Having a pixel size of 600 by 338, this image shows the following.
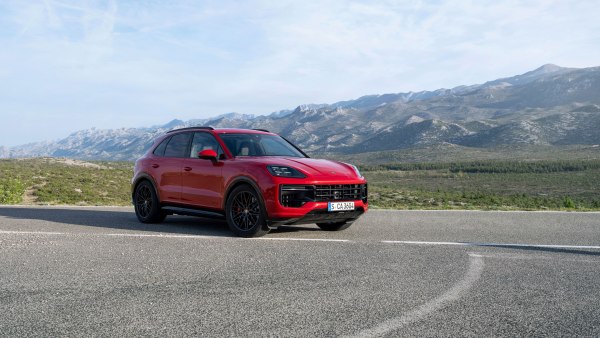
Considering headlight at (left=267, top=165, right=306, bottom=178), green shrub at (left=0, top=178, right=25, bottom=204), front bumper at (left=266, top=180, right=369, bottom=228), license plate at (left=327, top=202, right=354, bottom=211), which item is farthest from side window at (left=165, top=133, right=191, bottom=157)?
green shrub at (left=0, top=178, right=25, bottom=204)

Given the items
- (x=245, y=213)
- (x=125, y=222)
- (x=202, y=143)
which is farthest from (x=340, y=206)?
(x=125, y=222)

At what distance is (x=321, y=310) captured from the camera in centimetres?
461

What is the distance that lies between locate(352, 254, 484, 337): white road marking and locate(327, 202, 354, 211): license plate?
2.68 metres

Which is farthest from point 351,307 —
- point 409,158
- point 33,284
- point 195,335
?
point 409,158

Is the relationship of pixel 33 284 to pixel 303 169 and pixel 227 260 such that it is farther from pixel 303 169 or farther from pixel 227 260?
pixel 303 169

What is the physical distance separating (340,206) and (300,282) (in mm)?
3197

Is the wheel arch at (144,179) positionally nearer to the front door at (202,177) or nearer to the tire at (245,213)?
the front door at (202,177)

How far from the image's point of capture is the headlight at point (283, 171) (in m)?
8.48

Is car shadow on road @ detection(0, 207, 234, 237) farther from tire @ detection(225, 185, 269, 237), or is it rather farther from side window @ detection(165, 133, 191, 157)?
side window @ detection(165, 133, 191, 157)

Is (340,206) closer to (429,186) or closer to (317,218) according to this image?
(317,218)

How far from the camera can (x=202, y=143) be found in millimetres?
9953

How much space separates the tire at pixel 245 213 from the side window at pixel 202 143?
3.46 ft

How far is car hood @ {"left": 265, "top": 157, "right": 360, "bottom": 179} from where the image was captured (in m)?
8.65

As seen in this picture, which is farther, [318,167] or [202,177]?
[202,177]
